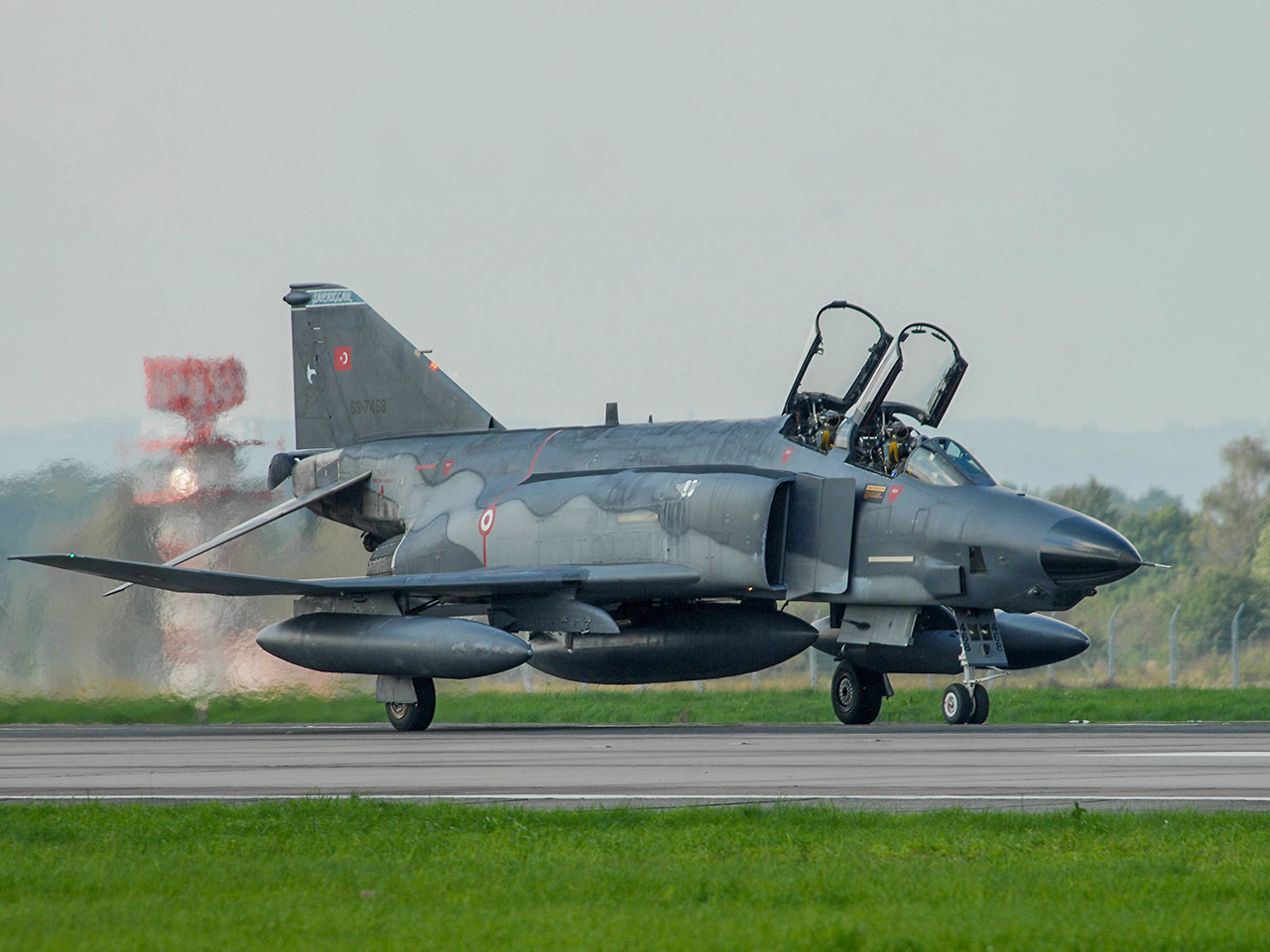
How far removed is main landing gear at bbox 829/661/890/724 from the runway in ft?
5.46

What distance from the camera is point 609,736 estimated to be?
16.7 metres

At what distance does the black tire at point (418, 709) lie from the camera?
752 inches

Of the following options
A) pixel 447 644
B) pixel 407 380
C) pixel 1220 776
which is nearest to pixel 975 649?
pixel 447 644

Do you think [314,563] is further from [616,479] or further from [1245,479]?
[1245,479]

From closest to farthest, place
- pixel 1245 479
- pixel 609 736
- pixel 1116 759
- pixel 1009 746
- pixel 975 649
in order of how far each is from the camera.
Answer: pixel 1116 759
pixel 1009 746
pixel 609 736
pixel 975 649
pixel 1245 479

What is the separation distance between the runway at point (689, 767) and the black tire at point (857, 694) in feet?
5.45

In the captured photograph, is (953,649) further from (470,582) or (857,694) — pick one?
(470,582)

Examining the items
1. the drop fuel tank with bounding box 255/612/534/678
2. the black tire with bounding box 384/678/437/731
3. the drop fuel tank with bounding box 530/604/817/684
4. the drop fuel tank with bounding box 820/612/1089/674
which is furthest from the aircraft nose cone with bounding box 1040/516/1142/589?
the black tire with bounding box 384/678/437/731

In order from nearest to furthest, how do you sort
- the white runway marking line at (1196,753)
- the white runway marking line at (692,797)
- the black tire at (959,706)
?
the white runway marking line at (692,797) < the white runway marking line at (1196,753) < the black tire at (959,706)

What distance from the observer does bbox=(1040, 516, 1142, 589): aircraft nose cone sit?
16750 mm

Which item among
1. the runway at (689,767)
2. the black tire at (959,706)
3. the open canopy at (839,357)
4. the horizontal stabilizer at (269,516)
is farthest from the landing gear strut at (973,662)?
the horizontal stabilizer at (269,516)

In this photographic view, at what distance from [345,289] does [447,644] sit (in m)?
8.55

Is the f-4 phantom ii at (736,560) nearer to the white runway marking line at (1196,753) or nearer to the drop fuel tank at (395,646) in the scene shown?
the drop fuel tank at (395,646)

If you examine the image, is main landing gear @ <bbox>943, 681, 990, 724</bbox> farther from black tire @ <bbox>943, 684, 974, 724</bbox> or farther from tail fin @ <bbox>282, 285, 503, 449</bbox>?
tail fin @ <bbox>282, 285, 503, 449</bbox>
